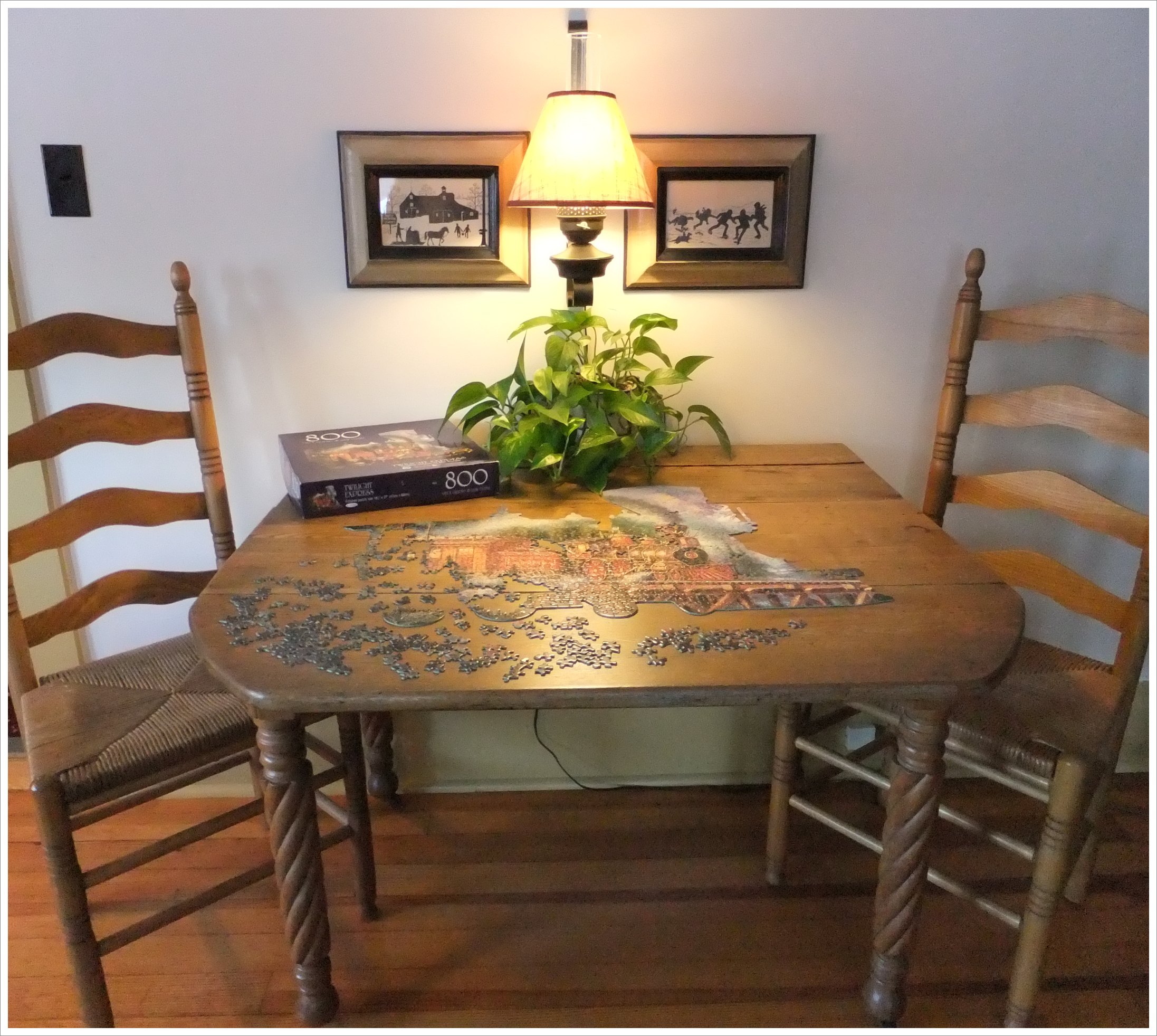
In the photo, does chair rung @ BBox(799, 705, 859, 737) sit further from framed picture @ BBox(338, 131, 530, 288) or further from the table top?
framed picture @ BBox(338, 131, 530, 288)

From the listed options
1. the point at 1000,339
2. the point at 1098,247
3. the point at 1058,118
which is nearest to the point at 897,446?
the point at 1000,339

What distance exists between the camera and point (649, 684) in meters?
0.99

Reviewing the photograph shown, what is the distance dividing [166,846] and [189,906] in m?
0.10

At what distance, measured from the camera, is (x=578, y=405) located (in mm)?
1531

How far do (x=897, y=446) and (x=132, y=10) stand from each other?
1.64 m

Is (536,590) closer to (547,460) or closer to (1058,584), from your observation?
(547,460)

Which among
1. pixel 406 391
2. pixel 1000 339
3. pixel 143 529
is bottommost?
pixel 143 529

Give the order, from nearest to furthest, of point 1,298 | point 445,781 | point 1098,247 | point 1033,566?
point 1,298, point 1033,566, point 1098,247, point 445,781

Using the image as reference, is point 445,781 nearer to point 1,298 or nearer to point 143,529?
point 143,529

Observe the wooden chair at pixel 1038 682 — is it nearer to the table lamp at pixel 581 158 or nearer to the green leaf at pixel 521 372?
the table lamp at pixel 581 158

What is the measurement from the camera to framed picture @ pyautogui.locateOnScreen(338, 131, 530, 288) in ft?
5.22

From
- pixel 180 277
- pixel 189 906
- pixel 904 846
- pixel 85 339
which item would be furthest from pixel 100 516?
pixel 904 846

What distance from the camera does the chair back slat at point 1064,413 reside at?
4.76 feet

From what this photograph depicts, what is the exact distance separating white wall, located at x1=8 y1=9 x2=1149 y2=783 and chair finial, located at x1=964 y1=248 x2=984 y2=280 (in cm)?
13
